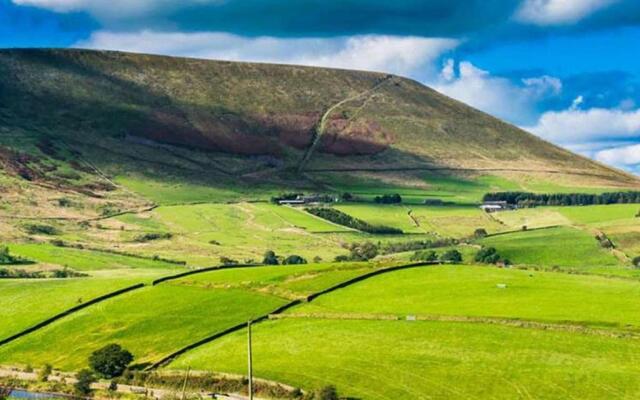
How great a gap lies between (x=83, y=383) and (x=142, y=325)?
21.8 meters

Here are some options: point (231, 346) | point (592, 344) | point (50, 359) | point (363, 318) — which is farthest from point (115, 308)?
point (592, 344)

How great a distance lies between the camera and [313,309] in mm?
107625

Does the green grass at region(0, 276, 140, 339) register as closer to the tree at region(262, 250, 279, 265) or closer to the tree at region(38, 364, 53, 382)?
the tree at region(38, 364, 53, 382)

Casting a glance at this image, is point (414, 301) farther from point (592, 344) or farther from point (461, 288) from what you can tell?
point (592, 344)

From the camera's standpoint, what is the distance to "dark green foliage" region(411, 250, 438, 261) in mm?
167250

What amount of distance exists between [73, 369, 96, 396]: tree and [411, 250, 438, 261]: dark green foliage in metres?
88.4

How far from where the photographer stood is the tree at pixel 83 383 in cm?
8488

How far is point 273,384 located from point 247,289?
39.8 metres

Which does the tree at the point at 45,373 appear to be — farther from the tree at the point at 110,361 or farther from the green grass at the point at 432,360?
the green grass at the point at 432,360

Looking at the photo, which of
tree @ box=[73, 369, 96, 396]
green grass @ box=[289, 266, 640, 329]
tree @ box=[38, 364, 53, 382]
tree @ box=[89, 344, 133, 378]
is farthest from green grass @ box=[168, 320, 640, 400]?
tree @ box=[38, 364, 53, 382]

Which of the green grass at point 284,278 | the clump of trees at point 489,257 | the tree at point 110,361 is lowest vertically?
the tree at point 110,361

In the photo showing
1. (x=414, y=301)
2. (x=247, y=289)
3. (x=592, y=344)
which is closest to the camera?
(x=592, y=344)

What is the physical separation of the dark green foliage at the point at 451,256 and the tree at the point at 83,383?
9046 cm

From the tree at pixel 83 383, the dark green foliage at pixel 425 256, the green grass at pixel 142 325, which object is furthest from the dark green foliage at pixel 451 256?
the tree at pixel 83 383
